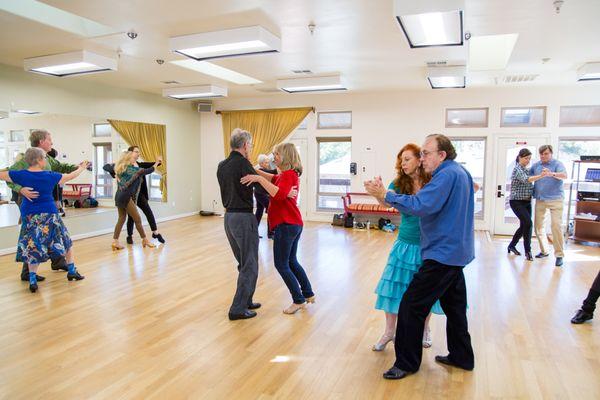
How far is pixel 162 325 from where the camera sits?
3.54 metres

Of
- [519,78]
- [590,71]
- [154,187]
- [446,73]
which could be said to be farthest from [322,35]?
[154,187]

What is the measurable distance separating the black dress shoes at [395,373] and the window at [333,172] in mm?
6930

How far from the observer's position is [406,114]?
8.75 metres

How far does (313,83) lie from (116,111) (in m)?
3.91

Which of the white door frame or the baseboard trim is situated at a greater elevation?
the white door frame

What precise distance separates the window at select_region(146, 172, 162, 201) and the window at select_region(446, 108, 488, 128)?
6.30 meters

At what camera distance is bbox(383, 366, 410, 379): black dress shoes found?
266 cm

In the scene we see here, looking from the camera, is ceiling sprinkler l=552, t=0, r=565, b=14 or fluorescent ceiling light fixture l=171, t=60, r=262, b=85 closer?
ceiling sprinkler l=552, t=0, r=565, b=14

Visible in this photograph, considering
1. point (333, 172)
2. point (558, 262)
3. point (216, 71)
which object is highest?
point (216, 71)

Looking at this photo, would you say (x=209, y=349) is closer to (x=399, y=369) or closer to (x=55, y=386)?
(x=55, y=386)

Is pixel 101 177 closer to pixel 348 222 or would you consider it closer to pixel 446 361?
pixel 348 222

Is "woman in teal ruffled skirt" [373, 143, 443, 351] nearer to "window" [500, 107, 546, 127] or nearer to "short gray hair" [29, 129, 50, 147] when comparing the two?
"short gray hair" [29, 129, 50, 147]

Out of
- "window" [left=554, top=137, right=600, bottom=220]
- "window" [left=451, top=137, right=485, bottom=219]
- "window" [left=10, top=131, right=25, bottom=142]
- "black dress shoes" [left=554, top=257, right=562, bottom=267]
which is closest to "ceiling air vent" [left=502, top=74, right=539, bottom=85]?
"window" [left=451, top=137, right=485, bottom=219]

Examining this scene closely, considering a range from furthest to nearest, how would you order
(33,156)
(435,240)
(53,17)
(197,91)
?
(197,91)
(53,17)
(33,156)
(435,240)
